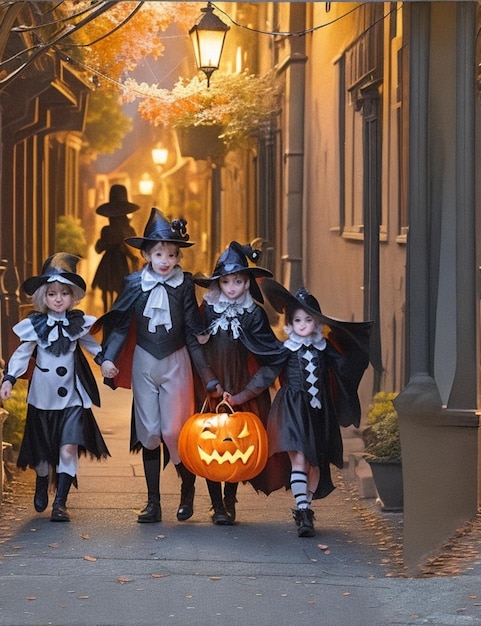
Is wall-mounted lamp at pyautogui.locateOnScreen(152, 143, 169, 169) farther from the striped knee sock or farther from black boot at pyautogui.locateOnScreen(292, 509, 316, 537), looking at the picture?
black boot at pyautogui.locateOnScreen(292, 509, 316, 537)

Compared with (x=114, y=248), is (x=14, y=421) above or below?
below

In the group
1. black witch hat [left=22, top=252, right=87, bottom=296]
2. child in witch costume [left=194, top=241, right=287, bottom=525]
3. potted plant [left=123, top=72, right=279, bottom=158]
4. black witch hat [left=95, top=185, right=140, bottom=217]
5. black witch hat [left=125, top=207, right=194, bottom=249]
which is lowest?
child in witch costume [left=194, top=241, right=287, bottom=525]

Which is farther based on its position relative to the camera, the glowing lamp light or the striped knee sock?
the glowing lamp light

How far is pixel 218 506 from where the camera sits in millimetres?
9086

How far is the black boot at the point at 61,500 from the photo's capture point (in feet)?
29.8

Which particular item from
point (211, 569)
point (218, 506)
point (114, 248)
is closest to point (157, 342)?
point (218, 506)

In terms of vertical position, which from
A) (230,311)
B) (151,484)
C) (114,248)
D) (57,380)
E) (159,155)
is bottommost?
(151,484)

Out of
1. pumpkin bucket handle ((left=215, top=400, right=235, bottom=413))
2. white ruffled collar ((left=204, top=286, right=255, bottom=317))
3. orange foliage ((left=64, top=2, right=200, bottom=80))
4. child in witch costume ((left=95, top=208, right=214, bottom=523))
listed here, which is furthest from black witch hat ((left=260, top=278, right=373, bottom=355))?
orange foliage ((left=64, top=2, right=200, bottom=80))

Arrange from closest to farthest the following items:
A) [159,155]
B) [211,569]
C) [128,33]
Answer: [211,569] → [128,33] → [159,155]

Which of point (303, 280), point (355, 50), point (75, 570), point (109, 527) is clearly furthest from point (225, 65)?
point (75, 570)

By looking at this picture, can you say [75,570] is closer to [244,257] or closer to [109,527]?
[109,527]

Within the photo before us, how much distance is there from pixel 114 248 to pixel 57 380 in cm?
196

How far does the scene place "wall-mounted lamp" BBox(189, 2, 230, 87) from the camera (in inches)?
399

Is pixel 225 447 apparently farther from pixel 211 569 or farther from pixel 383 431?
Result: pixel 383 431
